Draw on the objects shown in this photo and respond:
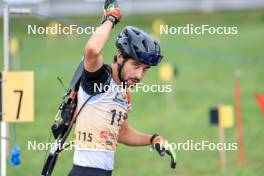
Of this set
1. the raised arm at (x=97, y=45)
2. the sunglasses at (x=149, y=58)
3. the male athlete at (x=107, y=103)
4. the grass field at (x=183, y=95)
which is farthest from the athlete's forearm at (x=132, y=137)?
the grass field at (x=183, y=95)

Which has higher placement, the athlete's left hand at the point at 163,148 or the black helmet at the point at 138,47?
the black helmet at the point at 138,47

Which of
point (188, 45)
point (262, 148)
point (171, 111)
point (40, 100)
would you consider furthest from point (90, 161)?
point (188, 45)

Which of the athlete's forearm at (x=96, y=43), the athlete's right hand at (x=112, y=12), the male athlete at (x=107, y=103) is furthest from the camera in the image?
the athlete's right hand at (x=112, y=12)

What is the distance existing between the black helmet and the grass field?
16.2 feet

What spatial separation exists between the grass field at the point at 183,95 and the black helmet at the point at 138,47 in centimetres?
494

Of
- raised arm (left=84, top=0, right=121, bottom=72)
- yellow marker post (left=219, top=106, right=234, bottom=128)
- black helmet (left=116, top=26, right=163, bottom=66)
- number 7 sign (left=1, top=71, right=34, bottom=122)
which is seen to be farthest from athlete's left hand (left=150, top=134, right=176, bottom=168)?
yellow marker post (left=219, top=106, right=234, bottom=128)

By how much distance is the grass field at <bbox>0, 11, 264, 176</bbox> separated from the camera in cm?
1188

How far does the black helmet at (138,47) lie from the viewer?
18.8ft

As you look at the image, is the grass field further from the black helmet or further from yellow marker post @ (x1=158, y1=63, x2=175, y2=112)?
the black helmet

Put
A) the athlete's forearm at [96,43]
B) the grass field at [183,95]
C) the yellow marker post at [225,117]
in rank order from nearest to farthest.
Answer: the athlete's forearm at [96,43] < the yellow marker post at [225,117] < the grass field at [183,95]

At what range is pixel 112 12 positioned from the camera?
578cm

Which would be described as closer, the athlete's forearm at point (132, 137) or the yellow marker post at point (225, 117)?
the athlete's forearm at point (132, 137)

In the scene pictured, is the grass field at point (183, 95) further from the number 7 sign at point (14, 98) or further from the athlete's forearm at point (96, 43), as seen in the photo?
the athlete's forearm at point (96, 43)

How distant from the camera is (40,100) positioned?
20250 mm
